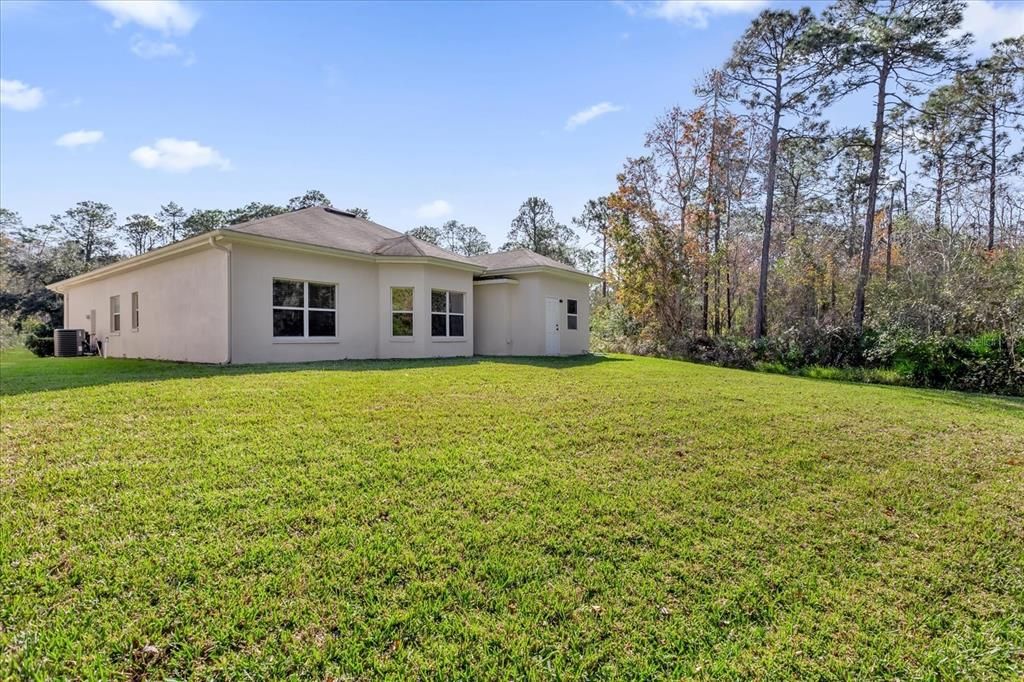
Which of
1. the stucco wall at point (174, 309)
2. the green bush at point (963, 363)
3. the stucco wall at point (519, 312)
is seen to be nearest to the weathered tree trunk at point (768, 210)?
the green bush at point (963, 363)

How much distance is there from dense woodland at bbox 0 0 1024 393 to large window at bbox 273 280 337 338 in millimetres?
12047

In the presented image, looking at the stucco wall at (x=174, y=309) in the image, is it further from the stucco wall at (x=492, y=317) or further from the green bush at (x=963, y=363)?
the green bush at (x=963, y=363)

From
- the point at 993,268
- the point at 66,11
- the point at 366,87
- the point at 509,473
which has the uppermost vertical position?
the point at 366,87

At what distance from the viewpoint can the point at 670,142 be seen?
20.4 m

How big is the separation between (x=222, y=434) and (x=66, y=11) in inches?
314

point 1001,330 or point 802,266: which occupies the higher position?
point 802,266

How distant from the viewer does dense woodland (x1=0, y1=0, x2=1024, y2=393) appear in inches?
554

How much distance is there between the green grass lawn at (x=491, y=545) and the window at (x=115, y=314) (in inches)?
471

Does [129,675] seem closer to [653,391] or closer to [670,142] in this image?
[653,391]

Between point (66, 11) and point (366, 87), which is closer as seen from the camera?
point (66, 11)

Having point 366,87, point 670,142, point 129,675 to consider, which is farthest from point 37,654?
point 670,142

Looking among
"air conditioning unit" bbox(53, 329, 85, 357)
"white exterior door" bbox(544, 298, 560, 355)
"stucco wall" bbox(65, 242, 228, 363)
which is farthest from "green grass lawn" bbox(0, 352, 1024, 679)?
"air conditioning unit" bbox(53, 329, 85, 357)

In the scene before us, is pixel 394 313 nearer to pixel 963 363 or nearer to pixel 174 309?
pixel 174 309

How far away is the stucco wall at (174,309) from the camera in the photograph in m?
11.3
